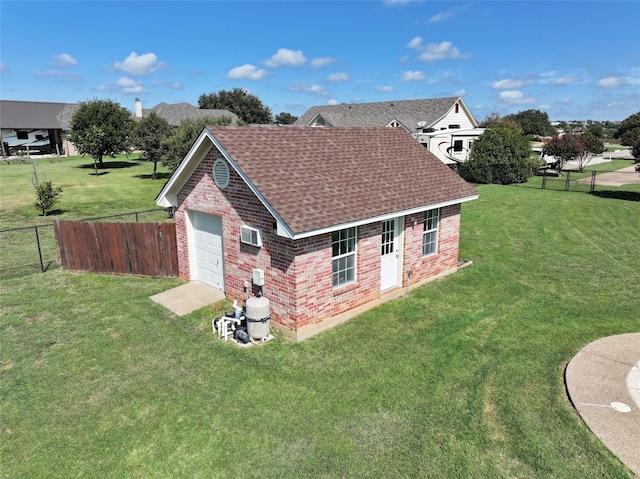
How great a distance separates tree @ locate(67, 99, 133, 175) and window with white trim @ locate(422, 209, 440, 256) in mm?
33813

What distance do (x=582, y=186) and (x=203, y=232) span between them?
3154cm

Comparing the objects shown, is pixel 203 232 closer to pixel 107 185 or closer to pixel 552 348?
pixel 552 348

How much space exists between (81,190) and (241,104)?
203 feet

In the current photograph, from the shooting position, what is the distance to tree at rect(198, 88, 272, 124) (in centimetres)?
8725

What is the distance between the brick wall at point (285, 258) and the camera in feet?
32.1

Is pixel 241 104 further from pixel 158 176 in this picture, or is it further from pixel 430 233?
pixel 430 233

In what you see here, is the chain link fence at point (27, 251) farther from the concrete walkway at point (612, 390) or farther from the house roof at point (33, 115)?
the house roof at point (33, 115)

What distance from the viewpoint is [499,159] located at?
34.9m

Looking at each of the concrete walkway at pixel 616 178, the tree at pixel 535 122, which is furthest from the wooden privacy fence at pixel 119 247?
the tree at pixel 535 122

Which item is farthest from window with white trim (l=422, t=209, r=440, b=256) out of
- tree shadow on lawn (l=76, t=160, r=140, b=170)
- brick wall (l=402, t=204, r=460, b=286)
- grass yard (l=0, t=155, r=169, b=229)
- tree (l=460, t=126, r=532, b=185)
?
tree shadow on lawn (l=76, t=160, r=140, b=170)

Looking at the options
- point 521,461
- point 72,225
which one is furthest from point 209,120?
point 521,461

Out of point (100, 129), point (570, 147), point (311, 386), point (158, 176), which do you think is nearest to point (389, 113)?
point (570, 147)

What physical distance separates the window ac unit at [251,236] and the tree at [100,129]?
33.0 metres

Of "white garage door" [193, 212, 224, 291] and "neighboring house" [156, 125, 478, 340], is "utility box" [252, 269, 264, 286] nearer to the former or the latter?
"neighboring house" [156, 125, 478, 340]
